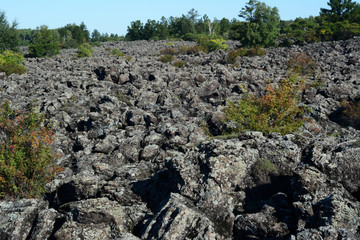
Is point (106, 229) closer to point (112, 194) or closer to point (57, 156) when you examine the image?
point (112, 194)

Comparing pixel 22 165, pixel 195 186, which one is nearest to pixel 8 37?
pixel 22 165

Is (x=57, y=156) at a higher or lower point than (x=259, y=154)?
lower

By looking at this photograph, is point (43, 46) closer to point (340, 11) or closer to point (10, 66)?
point (10, 66)

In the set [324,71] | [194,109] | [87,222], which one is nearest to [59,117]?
[194,109]

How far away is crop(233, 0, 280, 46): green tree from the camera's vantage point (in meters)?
58.7

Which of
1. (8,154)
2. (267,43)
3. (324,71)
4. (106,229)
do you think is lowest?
(106,229)

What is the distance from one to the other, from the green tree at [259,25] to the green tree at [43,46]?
38.5 m

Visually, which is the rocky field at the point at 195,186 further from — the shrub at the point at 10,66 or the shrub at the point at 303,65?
the shrub at the point at 10,66

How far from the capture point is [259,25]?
60281 mm

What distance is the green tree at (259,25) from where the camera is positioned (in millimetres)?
58719

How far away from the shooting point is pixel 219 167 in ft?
30.7

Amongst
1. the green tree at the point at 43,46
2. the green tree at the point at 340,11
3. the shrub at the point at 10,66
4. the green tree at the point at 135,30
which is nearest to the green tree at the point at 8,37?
the green tree at the point at 43,46

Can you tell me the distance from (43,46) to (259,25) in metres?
43.6

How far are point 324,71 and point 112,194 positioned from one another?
29.6m
